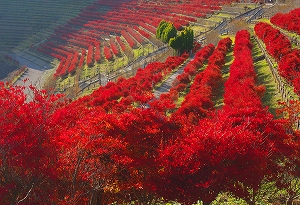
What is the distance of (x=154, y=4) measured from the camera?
90.3 m

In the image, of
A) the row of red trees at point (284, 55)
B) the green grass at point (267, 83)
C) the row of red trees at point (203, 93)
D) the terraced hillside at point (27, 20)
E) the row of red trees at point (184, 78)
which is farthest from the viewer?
the terraced hillside at point (27, 20)

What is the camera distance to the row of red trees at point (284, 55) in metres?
24.4

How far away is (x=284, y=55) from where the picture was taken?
28.5 m

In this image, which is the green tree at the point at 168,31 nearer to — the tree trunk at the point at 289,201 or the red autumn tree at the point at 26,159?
the red autumn tree at the point at 26,159

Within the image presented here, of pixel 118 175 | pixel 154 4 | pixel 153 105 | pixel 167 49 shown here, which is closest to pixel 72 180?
pixel 118 175

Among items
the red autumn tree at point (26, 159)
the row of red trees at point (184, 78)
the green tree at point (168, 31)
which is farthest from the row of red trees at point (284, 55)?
the red autumn tree at point (26, 159)

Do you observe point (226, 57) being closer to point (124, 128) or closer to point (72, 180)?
point (124, 128)

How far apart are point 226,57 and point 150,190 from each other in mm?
30980

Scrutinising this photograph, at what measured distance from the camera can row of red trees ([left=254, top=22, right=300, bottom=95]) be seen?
24359 millimetres

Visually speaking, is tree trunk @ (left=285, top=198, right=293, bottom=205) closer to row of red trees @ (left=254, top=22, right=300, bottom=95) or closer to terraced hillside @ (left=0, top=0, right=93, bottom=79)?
row of red trees @ (left=254, top=22, right=300, bottom=95)

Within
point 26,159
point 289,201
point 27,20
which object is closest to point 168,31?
point 289,201

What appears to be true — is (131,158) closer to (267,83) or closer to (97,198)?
(97,198)

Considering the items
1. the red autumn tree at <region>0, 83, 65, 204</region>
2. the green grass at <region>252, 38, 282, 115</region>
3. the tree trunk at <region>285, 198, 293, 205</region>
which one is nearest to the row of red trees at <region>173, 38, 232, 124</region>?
the green grass at <region>252, 38, 282, 115</region>

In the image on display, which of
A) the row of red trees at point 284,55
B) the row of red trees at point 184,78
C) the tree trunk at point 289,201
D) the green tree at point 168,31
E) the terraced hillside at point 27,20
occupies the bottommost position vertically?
the terraced hillside at point 27,20
